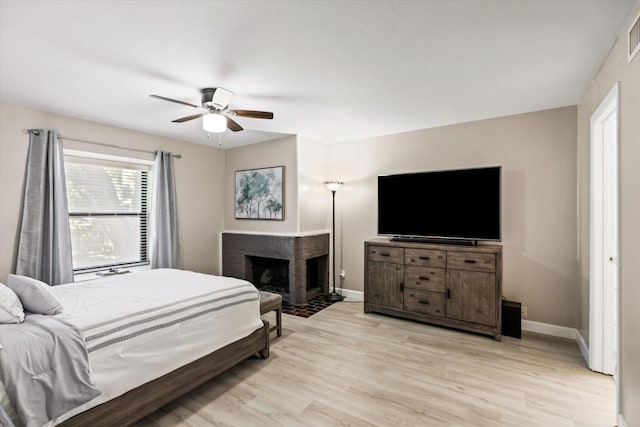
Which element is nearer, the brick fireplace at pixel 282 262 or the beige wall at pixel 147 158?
the beige wall at pixel 147 158

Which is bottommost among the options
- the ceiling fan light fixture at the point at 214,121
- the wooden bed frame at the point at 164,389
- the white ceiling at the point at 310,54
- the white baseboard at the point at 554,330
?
the white baseboard at the point at 554,330

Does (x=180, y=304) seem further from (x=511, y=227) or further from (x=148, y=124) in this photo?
(x=511, y=227)

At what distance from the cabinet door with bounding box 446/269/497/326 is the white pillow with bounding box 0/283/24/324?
3631mm

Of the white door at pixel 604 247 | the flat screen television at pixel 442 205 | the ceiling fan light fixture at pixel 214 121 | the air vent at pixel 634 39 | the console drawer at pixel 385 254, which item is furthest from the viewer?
the console drawer at pixel 385 254

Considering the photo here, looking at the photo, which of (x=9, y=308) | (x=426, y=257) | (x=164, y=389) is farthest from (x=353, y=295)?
(x=9, y=308)

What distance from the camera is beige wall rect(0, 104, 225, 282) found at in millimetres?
3201

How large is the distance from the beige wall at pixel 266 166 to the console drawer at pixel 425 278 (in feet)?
5.50

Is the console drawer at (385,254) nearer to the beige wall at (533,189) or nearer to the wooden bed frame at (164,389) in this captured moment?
the beige wall at (533,189)

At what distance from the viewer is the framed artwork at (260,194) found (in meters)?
4.62

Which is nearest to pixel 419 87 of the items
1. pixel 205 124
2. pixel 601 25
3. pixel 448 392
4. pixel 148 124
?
pixel 601 25

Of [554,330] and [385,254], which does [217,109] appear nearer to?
[385,254]

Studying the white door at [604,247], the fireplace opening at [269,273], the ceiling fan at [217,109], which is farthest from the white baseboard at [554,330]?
the ceiling fan at [217,109]

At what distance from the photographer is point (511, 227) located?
140 inches

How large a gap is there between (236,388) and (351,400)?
88cm
